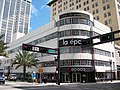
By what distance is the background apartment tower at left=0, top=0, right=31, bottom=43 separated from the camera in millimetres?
161500

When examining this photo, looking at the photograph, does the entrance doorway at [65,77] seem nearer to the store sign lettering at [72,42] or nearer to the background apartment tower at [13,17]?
the store sign lettering at [72,42]

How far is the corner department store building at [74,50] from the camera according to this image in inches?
A: 1698

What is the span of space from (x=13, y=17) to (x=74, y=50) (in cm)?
14194

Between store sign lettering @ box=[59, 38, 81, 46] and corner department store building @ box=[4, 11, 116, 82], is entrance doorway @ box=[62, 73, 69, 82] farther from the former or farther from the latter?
store sign lettering @ box=[59, 38, 81, 46]

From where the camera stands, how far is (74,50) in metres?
43.5

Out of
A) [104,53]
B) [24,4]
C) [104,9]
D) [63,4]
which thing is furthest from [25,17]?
[104,53]

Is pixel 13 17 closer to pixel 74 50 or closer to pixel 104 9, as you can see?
pixel 104 9

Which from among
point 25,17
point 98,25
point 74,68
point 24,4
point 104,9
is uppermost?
point 24,4

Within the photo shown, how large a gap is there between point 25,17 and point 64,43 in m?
146

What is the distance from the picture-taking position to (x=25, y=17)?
183 meters

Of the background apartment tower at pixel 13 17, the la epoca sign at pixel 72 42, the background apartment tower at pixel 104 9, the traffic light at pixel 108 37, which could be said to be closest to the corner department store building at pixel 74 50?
the la epoca sign at pixel 72 42

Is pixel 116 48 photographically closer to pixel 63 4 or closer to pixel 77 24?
pixel 77 24

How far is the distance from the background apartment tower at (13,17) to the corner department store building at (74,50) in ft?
372

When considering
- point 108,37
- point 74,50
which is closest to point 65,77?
point 74,50
